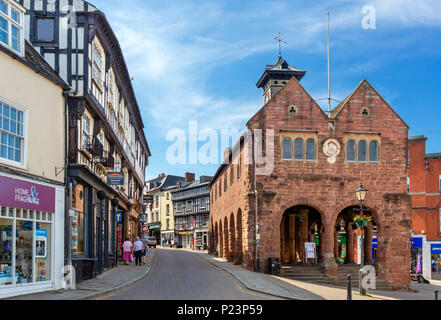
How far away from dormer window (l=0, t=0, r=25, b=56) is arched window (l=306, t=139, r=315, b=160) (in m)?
17.0

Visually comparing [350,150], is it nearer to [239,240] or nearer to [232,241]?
[239,240]

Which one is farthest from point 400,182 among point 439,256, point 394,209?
point 439,256

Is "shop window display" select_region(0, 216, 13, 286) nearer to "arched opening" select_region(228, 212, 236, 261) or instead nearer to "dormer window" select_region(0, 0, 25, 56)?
"dormer window" select_region(0, 0, 25, 56)

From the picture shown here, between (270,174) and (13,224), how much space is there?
51.3 feet

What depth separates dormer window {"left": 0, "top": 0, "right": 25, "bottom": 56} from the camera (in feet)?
48.7

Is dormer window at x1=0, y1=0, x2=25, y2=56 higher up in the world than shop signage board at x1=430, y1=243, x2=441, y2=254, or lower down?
higher up

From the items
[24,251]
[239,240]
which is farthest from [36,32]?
[239,240]

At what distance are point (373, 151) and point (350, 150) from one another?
4.40 feet

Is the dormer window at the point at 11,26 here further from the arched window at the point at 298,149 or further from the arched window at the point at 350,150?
the arched window at the point at 350,150

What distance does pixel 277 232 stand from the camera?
90.0 ft

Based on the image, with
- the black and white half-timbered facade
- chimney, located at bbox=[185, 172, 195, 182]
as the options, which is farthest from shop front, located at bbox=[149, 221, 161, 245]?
the black and white half-timbered facade

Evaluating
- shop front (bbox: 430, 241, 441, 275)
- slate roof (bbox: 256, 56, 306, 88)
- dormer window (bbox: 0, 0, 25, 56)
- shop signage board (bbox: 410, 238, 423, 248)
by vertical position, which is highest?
slate roof (bbox: 256, 56, 306, 88)

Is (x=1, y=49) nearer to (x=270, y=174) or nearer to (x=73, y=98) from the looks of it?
(x=73, y=98)

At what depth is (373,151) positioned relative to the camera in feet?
95.1
